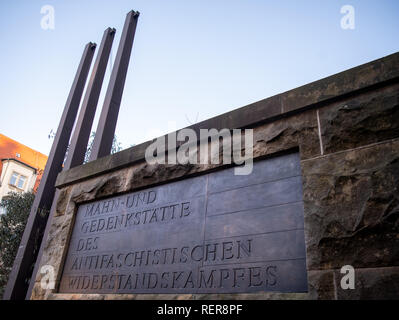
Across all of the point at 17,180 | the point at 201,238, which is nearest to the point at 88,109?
the point at 201,238

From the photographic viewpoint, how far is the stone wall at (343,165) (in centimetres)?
217

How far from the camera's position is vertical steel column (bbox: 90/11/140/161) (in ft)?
19.9

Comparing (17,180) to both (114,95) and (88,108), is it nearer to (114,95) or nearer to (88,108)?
(88,108)

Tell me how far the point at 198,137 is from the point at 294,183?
121cm

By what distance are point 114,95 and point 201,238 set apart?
439 centimetres

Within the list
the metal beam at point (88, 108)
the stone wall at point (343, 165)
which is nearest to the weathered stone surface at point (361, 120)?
the stone wall at point (343, 165)

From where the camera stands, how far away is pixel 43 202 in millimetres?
6301

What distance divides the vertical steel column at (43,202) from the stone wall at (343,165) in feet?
9.90

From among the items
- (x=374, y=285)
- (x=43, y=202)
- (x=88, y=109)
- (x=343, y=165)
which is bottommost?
(x=374, y=285)

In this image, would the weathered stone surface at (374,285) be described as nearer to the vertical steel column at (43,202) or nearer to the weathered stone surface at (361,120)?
the weathered stone surface at (361,120)

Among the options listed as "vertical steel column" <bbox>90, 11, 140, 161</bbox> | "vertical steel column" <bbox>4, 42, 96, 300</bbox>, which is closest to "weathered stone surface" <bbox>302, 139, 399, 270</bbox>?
"vertical steel column" <bbox>90, 11, 140, 161</bbox>
